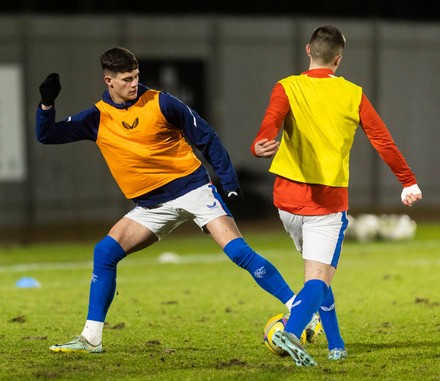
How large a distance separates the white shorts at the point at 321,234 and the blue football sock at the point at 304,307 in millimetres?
199

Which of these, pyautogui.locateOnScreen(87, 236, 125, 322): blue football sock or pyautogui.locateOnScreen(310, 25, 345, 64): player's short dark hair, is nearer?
pyautogui.locateOnScreen(310, 25, 345, 64): player's short dark hair

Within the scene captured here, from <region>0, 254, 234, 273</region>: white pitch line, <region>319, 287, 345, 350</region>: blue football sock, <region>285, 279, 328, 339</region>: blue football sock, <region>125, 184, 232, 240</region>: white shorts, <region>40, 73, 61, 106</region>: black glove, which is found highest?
<region>40, 73, 61, 106</region>: black glove

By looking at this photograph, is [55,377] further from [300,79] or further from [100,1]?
[100,1]

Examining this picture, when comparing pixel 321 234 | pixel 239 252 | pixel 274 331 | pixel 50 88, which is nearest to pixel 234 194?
pixel 239 252

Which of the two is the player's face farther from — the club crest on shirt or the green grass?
the green grass

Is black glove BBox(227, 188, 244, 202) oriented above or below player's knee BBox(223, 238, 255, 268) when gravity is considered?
above

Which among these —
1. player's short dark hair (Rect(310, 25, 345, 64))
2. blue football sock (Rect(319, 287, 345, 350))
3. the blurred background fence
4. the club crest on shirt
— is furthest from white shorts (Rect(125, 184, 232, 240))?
the blurred background fence

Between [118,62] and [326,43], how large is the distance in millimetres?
1379

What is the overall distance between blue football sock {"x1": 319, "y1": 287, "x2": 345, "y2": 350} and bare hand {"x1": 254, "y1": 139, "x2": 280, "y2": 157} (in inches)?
43.0

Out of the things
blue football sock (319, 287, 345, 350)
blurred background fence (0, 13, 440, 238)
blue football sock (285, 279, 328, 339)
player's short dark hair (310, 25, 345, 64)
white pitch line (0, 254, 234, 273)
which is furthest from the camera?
blurred background fence (0, 13, 440, 238)

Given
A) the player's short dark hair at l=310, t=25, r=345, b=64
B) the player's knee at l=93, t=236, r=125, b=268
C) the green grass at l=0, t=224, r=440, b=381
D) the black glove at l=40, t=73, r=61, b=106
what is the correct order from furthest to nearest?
the player's knee at l=93, t=236, r=125, b=268
the black glove at l=40, t=73, r=61, b=106
the green grass at l=0, t=224, r=440, b=381
the player's short dark hair at l=310, t=25, r=345, b=64

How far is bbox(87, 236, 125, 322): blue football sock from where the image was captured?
23.0 feet

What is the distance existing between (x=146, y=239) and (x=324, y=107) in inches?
62.2

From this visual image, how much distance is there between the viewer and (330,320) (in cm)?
666
